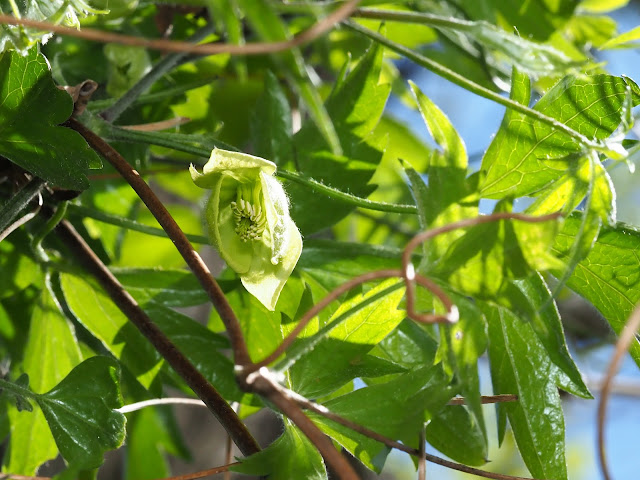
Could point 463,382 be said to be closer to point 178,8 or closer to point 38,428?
point 38,428

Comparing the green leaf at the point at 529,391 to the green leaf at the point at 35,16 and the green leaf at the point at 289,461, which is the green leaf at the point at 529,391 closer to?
the green leaf at the point at 289,461

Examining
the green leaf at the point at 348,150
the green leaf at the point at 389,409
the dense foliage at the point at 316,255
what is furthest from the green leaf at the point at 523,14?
the green leaf at the point at 389,409

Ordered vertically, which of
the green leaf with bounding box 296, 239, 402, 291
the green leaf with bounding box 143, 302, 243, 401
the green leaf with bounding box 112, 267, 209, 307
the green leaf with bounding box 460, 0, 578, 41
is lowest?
the green leaf with bounding box 143, 302, 243, 401

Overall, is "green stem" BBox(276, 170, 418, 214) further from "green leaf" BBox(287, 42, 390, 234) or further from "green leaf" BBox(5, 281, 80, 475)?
"green leaf" BBox(5, 281, 80, 475)

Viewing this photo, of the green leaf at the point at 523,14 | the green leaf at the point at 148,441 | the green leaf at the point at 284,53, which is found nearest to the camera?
the green leaf at the point at 284,53

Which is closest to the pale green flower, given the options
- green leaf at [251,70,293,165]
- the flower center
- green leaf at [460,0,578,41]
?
the flower center

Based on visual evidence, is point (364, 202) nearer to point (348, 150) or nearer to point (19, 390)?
point (348, 150)

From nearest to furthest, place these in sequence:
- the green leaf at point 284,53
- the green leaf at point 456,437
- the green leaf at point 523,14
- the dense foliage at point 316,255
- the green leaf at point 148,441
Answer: the green leaf at point 284,53
the dense foliage at point 316,255
the green leaf at point 456,437
the green leaf at point 523,14
the green leaf at point 148,441
